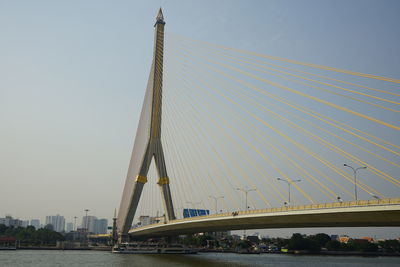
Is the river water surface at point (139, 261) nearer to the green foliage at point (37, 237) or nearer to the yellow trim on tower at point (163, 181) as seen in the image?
the yellow trim on tower at point (163, 181)

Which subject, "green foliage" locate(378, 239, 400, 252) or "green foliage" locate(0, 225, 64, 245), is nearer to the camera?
"green foliage" locate(0, 225, 64, 245)

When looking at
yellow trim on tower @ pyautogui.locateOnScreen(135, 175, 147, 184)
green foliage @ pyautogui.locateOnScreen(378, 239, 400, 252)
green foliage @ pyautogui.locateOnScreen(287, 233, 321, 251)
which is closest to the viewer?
yellow trim on tower @ pyautogui.locateOnScreen(135, 175, 147, 184)

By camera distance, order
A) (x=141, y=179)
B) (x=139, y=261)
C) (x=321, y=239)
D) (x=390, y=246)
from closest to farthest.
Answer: (x=139, y=261)
(x=141, y=179)
(x=390, y=246)
(x=321, y=239)

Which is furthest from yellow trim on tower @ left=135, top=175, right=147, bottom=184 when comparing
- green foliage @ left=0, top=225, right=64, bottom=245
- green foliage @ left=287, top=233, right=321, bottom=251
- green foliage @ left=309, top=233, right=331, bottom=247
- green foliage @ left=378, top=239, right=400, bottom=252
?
green foliage @ left=378, top=239, right=400, bottom=252

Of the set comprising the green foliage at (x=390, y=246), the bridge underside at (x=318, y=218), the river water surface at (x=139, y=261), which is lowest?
the green foliage at (x=390, y=246)

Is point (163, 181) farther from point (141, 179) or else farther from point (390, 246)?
point (390, 246)

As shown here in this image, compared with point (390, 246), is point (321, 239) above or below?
above

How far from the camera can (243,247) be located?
101 m

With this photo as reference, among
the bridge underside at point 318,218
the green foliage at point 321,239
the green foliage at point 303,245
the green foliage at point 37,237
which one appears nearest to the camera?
the bridge underside at point 318,218

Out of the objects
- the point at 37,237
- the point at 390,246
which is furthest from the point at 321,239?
the point at 37,237

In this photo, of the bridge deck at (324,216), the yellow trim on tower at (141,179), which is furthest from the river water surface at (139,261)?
the yellow trim on tower at (141,179)

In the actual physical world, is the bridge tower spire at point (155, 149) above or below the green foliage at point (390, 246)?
above

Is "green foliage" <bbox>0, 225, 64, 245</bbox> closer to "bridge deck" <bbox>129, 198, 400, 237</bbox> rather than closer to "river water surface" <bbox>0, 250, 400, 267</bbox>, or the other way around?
"river water surface" <bbox>0, 250, 400, 267</bbox>

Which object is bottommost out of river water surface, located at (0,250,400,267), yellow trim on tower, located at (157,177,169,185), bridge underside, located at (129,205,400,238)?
river water surface, located at (0,250,400,267)
